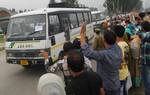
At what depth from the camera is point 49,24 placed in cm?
1212

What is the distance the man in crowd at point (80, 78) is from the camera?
3.30 metres

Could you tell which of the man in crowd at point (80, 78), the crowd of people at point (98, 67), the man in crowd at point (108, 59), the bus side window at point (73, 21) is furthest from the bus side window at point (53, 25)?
the man in crowd at point (80, 78)

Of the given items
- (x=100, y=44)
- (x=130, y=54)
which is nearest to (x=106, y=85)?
(x=100, y=44)

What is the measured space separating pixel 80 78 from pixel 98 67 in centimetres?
132

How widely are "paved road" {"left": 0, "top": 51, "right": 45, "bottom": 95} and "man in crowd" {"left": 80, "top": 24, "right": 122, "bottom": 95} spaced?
503cm

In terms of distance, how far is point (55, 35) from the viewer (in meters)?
Answer: 12.5

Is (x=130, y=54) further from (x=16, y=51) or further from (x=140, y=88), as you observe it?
(x=16, y=51)

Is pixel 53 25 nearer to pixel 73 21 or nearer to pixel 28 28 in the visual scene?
pixel 28 28

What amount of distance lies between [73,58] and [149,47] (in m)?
2.84

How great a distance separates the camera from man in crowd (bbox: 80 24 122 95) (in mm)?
4215

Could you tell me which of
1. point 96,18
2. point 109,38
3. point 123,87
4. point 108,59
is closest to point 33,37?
point 123,87

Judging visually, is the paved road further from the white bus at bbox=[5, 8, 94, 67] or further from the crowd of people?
the crowd of people

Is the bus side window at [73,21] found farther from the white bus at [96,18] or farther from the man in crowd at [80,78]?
the man in crowd at [80,78]

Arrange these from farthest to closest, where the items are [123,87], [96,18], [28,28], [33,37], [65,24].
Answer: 1. [96,18]
2. [65,24]
3. [28,28]
4. [33,37]
5. [123,87]
